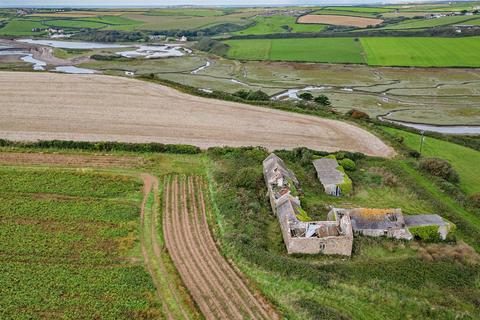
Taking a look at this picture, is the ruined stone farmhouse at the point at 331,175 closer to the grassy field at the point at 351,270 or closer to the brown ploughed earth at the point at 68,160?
the grassy field at the point at 351,270

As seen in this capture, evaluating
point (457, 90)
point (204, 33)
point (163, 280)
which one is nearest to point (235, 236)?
point (163, 280)

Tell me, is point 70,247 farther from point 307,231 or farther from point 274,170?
point 274,170

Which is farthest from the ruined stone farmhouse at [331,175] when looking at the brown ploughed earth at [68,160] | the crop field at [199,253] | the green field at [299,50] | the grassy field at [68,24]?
the grassy field at [68,24]

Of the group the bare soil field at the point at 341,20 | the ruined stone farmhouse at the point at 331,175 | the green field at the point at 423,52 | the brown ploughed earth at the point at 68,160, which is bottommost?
the ruined stone farmhouse at the point at 331,175

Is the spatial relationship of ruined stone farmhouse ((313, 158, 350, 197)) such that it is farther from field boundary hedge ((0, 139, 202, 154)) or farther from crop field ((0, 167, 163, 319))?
crop field ((0, 167, 163, 319))

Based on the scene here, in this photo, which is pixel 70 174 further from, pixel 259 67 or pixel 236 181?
pixel 259 67

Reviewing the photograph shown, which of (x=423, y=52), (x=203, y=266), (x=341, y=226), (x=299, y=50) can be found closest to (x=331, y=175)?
(x=341, y=226)
